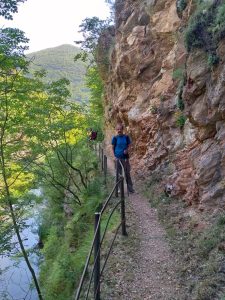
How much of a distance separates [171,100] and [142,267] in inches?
279

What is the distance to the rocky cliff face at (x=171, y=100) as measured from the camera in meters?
7.55

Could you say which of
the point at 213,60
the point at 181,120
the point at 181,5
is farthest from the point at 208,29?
the point at 181,5

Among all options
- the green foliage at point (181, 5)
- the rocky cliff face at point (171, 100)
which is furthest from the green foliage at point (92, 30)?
the green foliage at point (181, 5)

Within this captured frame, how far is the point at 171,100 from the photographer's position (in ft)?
39.6

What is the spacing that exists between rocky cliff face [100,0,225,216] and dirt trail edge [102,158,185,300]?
4.11 ft

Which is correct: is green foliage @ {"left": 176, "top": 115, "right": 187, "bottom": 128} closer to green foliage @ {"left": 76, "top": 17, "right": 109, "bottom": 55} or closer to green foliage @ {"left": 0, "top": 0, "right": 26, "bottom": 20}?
green foliage @ {"left": 0, "top": 0, "right": 26, "bottom": 20}

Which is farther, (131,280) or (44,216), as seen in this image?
(44,216)

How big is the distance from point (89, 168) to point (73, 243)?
15.6 ft

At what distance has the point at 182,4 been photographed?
11.4 meters

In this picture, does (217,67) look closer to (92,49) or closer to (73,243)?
(73,243)

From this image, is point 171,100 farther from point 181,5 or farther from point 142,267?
point 142,267

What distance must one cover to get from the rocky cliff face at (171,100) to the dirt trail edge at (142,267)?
1.25 meters

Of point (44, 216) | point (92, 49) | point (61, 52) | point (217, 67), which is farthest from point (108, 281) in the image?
point (61, 52)

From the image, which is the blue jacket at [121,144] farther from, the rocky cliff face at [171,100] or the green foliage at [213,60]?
the green foliage at [213,60]
